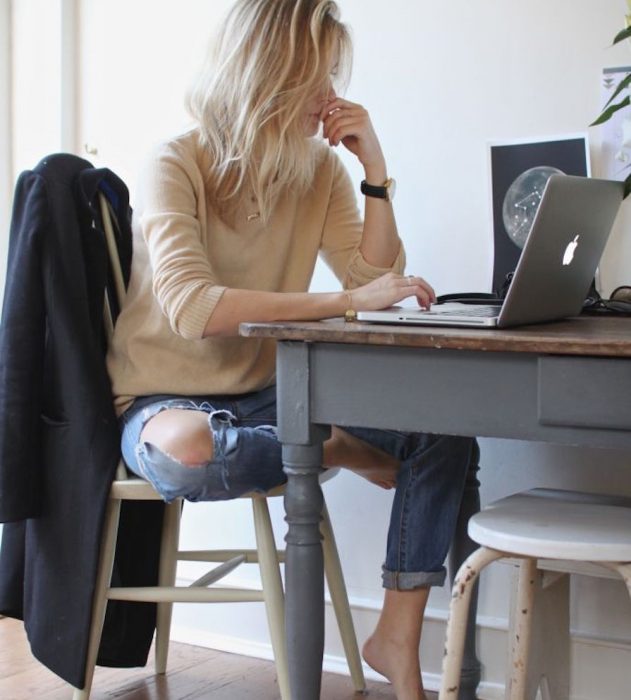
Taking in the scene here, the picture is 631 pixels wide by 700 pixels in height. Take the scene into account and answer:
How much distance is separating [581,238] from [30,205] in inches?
33.8

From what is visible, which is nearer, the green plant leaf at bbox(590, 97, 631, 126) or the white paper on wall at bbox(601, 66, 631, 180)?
the green plant leaf at bbox(590, 97, 631, 126)

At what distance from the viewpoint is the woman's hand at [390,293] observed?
144 centimetres

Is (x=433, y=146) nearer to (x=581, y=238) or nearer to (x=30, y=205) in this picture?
(x=581, y=238)

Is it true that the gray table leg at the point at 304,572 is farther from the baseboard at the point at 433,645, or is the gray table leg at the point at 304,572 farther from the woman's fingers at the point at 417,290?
the baseboard at the point at 433,645

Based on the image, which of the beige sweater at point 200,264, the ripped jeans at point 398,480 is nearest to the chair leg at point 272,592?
the ripped jeans at point 398,480

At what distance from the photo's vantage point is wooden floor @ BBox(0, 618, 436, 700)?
191 cm

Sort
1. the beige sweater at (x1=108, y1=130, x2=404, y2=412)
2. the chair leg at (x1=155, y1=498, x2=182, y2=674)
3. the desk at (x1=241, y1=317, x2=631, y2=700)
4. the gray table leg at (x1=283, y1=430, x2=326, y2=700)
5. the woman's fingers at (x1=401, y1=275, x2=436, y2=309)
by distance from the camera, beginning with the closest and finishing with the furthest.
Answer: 1. the desk at (x1=241, y1=317, x2=631, y2=700)
2. the gray table leg at (x1=283, y1=430, x2=326, y2=700)
3. the woman's fingers at (x1=401, y1=275, x2=436, y2=309)
4. the beige sweater at (x1=108, y1=130, x2=404, y2=412)
5. the chair leg at (x1=155, y1=498, x2=182, y2=674)

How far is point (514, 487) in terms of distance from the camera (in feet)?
6.35

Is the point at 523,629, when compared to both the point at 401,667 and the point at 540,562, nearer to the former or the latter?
the point at 540,562

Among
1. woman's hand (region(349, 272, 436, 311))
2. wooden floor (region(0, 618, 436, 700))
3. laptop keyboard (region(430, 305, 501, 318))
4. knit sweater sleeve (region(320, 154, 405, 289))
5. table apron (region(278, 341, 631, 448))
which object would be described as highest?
knit sweater sleeve (region(320, 154, 405, 289))

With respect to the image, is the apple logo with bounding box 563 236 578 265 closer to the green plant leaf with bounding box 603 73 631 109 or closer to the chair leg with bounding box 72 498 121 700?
the green plant leaf with bounding box 603 73 631 109

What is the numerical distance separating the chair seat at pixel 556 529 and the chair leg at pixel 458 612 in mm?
22

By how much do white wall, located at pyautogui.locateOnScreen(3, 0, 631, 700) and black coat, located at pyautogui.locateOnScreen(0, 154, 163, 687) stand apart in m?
0.64

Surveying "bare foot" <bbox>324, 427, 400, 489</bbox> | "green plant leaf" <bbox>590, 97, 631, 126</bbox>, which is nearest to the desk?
"bare foot" <bbox>324, 427, 400, 489</bbox>
